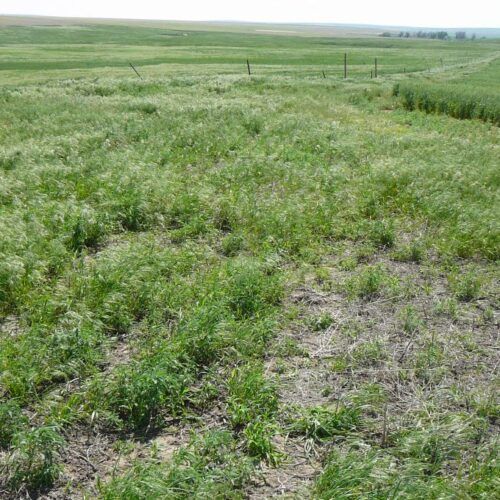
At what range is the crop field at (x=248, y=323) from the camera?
161 inches

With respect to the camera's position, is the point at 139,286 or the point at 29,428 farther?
the point at 139,286

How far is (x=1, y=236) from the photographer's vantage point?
24.9 ft

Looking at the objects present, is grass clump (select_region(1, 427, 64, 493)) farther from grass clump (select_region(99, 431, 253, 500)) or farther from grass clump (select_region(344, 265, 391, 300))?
grass clump (select_region(344, 265, 391, 300))

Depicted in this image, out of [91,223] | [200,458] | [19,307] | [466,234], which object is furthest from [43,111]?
[200,458]

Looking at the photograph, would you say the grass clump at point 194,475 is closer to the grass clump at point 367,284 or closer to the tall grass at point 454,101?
the grass clump at point 367,284

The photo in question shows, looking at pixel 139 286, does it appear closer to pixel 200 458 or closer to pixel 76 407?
pixel 76 407

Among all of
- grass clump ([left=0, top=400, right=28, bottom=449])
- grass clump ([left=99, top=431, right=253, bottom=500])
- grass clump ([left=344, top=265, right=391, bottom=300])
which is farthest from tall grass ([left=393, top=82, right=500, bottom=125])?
grass clump ([left=0, top=400, right=28, bottom=449])

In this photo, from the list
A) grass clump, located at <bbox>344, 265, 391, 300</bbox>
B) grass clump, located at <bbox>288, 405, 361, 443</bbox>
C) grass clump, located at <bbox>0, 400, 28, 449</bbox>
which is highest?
grass clump, located at <bbox>344, 265, 391, 300</bbox>

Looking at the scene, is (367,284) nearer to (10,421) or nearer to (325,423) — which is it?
(325,423)

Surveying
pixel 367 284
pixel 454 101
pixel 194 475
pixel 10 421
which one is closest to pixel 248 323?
pixel 367 284

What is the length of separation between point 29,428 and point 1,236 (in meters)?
4.07

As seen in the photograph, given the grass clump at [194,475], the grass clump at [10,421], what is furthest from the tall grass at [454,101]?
the grass clump at [10,421]

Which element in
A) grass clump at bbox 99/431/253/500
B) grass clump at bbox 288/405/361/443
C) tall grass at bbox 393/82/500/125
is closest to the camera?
grass clump at bbox 99/431/253/500

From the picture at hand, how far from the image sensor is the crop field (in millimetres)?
4082
